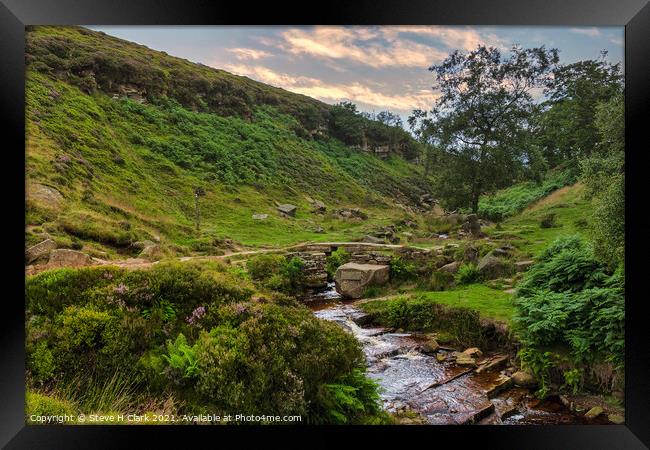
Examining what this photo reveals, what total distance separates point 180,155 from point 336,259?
283cm

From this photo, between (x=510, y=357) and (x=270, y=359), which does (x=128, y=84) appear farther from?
(x=510, y=357)

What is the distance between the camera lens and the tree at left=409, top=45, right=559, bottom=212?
4.26m

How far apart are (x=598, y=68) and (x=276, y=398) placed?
217 inches

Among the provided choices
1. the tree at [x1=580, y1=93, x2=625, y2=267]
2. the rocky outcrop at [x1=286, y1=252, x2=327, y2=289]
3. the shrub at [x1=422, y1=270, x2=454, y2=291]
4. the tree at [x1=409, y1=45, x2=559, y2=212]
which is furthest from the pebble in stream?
the tree at [x1=409, y1=45, x2=559, y2=212]

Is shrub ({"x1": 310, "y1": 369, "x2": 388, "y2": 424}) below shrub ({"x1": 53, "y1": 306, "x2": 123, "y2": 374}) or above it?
below

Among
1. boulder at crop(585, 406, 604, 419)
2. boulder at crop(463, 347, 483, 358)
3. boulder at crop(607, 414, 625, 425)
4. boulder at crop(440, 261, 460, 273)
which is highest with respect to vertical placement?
boulder at crop(440, 261, 460, 273)

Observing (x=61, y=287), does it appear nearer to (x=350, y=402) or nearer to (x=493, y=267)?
(x=350, y=402)

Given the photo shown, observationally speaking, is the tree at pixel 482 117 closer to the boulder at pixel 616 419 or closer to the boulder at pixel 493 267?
the boulder at pixel 493 267

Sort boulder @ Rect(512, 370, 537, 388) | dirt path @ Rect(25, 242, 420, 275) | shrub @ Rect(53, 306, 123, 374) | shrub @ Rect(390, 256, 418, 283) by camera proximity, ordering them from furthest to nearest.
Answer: shrub @ Rect(390, 256, 418, 283) < dirt path @ Rect(25, 242, 420, 275) < boulder @ Rect(512, 370, 537, 388) < shrub @ Rect(53, 306, 123, 374)

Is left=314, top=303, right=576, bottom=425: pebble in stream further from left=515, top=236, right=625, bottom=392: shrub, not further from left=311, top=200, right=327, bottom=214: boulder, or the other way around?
left=311, top=200, right=327, bottom=214: boulder

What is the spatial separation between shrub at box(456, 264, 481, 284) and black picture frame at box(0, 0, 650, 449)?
5.50 feet
